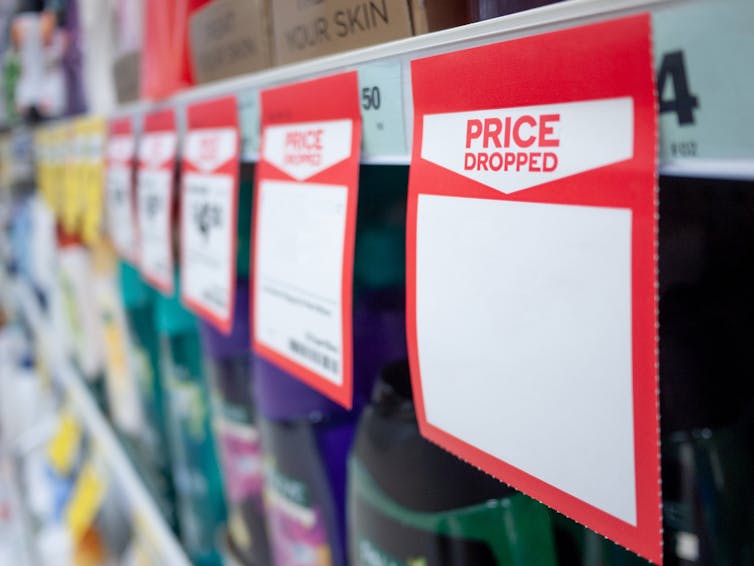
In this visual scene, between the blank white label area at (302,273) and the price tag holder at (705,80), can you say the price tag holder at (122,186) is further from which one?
the price tag holder at (705,80)

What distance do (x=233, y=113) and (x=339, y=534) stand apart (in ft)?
1.40

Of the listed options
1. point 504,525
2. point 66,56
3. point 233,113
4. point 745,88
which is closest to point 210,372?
point 233,113

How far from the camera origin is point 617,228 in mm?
268

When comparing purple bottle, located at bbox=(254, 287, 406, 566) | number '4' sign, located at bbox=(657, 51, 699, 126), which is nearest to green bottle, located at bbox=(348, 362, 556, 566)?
purple bottle, located at bbox=(254, 287, 406, 566)

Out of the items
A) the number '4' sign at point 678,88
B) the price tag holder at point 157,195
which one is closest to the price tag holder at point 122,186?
the price tag holder at point 157,195

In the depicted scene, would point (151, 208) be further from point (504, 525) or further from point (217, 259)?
point (504, 525)

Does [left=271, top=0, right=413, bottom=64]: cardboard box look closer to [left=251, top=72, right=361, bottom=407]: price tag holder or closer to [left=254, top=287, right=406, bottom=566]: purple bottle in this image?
[left=251, top=72, right=361, bottom=407]: price tag holder

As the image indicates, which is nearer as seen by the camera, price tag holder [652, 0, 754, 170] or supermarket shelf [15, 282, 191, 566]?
price tag holder [652, 0, 754, 170]

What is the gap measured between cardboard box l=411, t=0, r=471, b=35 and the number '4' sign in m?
0.17

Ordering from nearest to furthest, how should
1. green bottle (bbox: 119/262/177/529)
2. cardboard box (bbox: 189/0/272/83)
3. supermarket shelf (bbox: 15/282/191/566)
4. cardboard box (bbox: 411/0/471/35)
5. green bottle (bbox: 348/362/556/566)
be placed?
cardboard box (bbox: 411/0/471/35) → green bottle (bbox: 348/362/556/566) → cardboard box (bbox: 189/0/272/83) → supermarket shelf (bbox: 15/282/191/566) → green bottle (bbox: 119/262/177/529)

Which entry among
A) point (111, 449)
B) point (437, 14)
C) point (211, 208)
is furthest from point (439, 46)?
point (111, 449)

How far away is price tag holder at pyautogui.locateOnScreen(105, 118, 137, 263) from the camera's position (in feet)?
3.49

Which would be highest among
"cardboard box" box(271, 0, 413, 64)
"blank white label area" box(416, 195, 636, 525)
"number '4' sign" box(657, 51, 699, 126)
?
"cardboard box" box(271, 0, 413, 64)

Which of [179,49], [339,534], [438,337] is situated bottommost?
[339,534]
